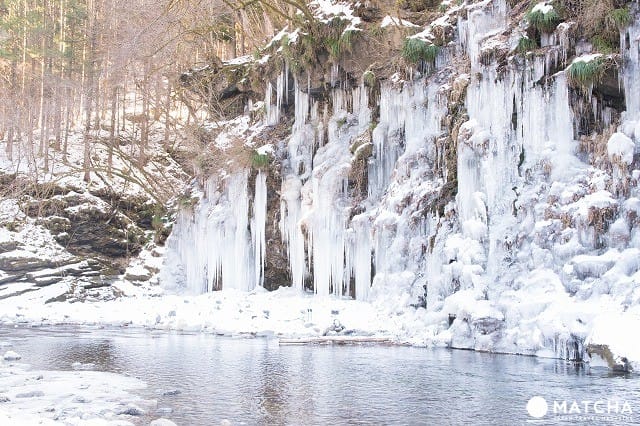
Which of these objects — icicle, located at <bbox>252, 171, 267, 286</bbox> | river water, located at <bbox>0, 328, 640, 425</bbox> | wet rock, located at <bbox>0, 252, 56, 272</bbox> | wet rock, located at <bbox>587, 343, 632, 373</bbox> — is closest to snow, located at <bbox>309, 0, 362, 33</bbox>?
icicle, located at <bbox>252, 171, 267, 286</bbox>

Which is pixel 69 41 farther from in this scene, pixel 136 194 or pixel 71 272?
pixel 71 272

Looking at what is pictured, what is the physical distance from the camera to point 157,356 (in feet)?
34.4

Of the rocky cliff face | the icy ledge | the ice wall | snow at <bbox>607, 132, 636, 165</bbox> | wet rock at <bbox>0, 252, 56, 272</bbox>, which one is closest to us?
the icy ledge

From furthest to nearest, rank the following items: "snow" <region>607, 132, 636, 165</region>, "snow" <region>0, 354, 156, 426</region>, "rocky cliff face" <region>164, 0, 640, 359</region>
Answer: "snow" <region>607, 132, 636, 165</region>
"rocky cliff face" <region>164, 0, 640, 359</region>
"snow" <region>0, 354, 156, 426</region>

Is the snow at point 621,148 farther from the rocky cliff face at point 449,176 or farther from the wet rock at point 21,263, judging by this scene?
the wet rock at point 21,263

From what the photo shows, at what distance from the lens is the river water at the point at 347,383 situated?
588 centimetres

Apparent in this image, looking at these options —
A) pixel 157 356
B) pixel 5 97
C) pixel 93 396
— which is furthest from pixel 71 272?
pixel 93 396

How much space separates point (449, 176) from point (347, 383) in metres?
7.41

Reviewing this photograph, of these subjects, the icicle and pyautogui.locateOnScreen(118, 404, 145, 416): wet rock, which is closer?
pyautogui.locateOnScreen(118, 404, 145, 416): wet rock

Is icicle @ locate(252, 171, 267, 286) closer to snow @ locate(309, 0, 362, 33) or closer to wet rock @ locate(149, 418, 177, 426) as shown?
snow @ locate(309, 0, 362, 33)

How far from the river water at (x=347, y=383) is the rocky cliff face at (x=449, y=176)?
1529 mm

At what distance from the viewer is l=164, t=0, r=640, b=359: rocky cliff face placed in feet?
34.2

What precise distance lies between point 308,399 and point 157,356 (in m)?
4.62

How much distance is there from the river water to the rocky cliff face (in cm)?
153
